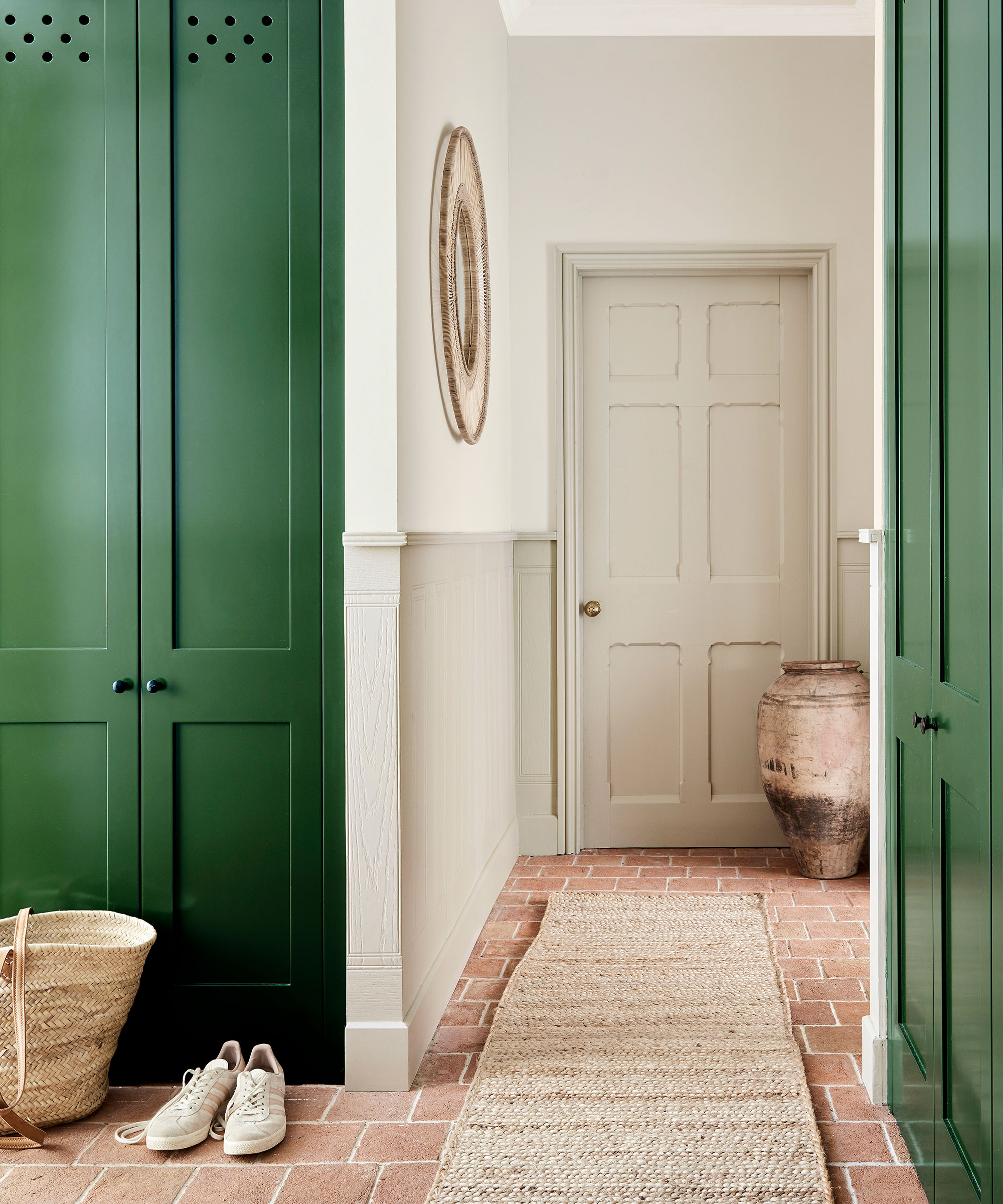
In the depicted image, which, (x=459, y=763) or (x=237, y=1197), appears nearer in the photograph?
(x=237, y=1197)

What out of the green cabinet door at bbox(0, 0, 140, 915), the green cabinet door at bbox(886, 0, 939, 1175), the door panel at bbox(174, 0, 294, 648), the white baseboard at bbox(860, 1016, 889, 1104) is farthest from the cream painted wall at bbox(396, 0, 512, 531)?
the white baseboard at bbox(860, 1016, 889, 1104)

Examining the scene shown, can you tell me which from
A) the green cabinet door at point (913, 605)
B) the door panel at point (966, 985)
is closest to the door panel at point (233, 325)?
the green cabinet door at point (913, 605)

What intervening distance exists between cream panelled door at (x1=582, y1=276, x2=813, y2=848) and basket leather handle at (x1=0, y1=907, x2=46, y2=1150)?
2.45 m

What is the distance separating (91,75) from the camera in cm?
221

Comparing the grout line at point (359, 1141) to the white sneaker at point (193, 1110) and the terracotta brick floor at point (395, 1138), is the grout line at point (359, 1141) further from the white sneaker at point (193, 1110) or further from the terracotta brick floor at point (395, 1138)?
the white sneaker at point (193, 1110)

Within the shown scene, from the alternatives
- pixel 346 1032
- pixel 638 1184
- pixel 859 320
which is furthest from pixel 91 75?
pixel 859 320

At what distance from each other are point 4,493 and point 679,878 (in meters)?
2.48

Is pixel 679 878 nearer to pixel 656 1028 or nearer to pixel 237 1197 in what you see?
pixel 656 1028

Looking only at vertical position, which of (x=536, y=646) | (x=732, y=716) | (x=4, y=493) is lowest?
(x=732, y=716)

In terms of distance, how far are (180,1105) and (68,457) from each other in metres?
1.32

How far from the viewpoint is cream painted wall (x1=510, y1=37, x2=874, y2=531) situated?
3877 mm

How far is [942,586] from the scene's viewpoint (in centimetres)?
164

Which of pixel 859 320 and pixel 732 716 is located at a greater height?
pixel 859 320

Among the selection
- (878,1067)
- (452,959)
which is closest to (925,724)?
(878,1067)
